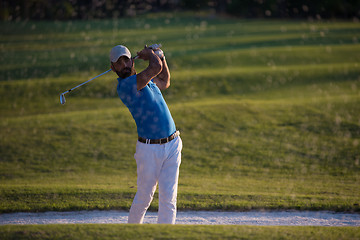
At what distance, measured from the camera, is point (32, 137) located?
12.3 m

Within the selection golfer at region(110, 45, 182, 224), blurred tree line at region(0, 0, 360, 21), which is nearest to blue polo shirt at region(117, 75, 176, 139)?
golfer at region(110, 45, 182, 224)

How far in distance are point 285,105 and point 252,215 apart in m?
8.46

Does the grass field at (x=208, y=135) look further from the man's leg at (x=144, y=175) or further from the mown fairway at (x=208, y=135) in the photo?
the man's leg at (x=144, y=175)

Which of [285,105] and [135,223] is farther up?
[285,105]

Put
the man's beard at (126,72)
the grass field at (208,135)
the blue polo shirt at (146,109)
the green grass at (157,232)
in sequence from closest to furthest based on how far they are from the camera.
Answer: the green grass at (157,232) → the blue polo shirt at (146,109) → the man's beard at (126,72) → the grass field at (208,135)

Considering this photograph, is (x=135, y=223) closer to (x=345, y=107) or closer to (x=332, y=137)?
(x=332, y=137)

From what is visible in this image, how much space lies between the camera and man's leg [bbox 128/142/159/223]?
16.5 ft

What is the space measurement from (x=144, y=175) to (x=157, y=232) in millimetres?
655

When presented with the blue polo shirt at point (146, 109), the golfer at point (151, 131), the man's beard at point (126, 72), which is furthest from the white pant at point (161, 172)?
the man's beard at point (126, 72)

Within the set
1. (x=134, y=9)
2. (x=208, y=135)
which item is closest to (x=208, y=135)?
(x=208, y=135)

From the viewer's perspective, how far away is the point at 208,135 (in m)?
12.3

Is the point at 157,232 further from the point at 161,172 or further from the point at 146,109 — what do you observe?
the point at 146,109

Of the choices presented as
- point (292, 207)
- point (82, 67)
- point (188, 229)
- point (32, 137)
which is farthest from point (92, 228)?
point (82, 67)

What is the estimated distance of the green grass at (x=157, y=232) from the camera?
4.74 meters
